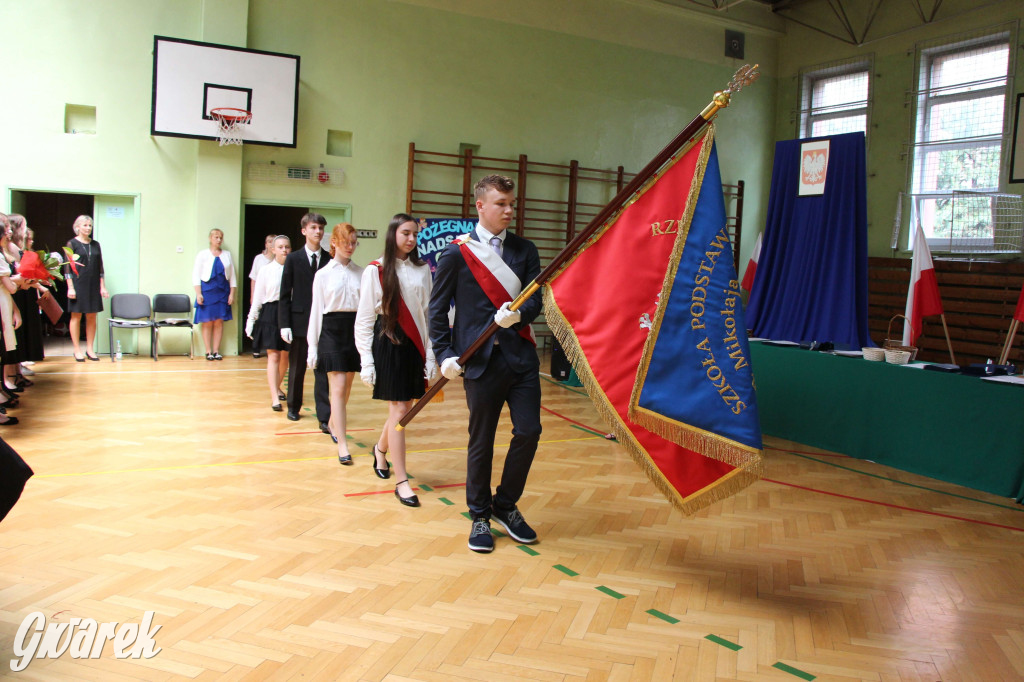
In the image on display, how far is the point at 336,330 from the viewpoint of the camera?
15.3ft

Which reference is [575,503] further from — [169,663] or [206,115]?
[206,115]

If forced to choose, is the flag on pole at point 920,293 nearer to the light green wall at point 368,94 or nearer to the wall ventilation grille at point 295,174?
the light green wall at point 368,94

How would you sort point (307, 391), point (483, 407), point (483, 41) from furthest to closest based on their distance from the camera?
point (483, 41) < point (307, 391) < point (483, 407)

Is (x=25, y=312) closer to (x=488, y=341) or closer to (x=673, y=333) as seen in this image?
(x=488, y=341)

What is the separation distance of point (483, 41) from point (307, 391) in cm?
621

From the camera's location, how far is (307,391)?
7.30 meters

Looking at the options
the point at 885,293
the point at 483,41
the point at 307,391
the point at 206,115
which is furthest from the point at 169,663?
the point at 885,293

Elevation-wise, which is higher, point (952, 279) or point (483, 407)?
point (952, 279)

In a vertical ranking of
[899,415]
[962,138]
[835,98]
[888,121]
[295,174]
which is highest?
[835,98]

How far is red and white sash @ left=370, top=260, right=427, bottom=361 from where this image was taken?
3.94 meters

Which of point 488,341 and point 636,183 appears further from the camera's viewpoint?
point 488,341

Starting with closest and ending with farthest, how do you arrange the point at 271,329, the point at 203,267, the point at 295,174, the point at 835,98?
1. the point at 271,329
2. the point at 203,267
3. the point at 295,174
4. the point at 835,98

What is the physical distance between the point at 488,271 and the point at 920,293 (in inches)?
197
